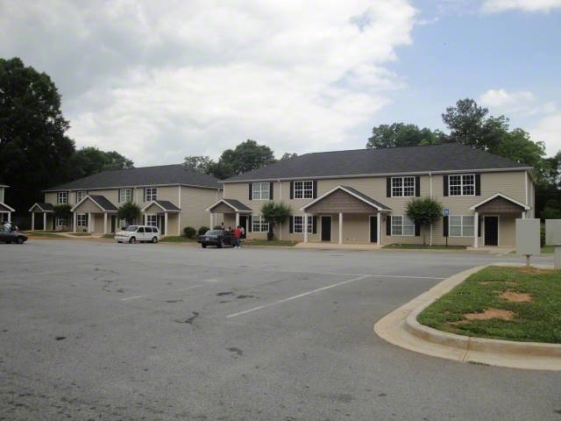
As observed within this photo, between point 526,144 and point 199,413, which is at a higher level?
point 526,144

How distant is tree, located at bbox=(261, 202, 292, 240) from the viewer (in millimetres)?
41500

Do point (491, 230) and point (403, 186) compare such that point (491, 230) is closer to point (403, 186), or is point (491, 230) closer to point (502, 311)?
point (403, 186)

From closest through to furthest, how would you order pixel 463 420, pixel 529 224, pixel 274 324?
pixel 463 420 < pixel 274 324 < pixel 529 224

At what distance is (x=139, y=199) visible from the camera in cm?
5269


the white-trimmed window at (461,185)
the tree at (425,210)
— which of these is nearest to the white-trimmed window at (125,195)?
the tree at (425,210)

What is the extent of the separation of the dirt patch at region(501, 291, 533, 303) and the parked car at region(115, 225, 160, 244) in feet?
118

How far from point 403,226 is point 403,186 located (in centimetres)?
313

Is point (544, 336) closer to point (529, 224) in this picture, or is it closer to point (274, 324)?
point (274, 324)

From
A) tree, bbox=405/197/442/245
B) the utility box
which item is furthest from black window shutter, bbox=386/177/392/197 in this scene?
the utility box

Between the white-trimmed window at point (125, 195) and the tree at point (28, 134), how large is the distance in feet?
46.1

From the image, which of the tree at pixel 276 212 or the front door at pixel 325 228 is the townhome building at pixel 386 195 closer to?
the front door at pixel 325 228

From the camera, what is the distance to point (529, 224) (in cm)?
1402

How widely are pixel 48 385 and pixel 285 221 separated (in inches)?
1479

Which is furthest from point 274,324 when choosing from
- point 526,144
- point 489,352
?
point 526,144
